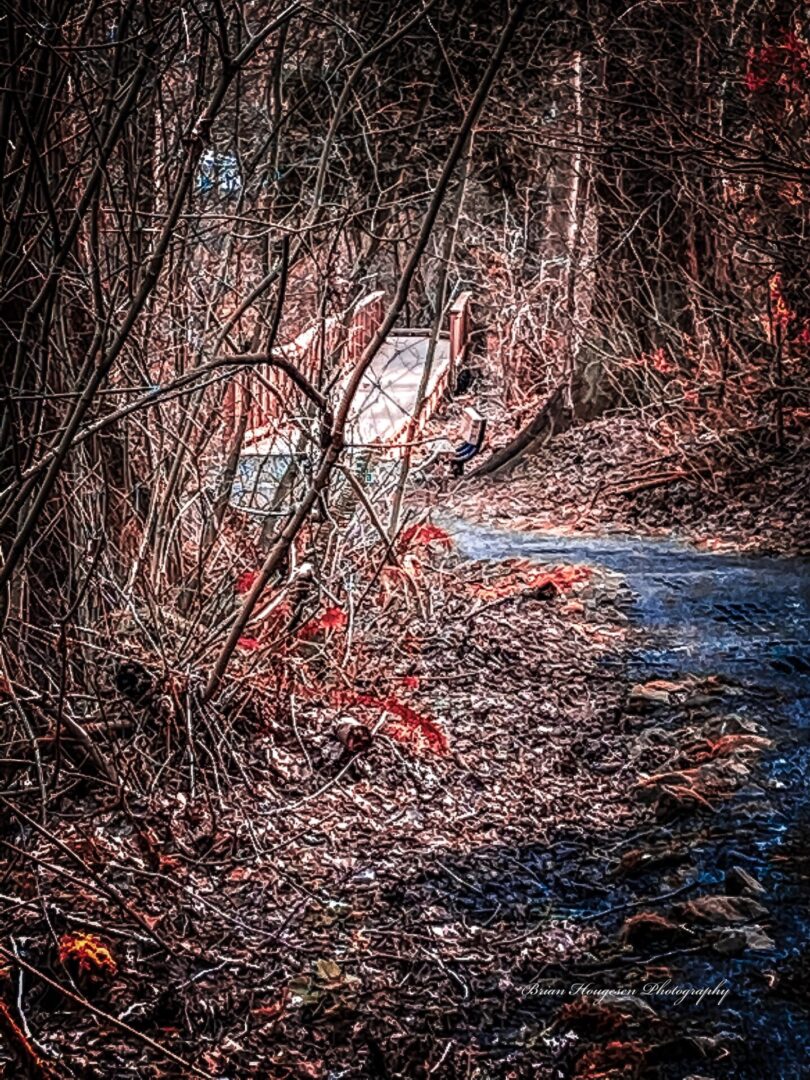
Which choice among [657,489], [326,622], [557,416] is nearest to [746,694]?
[326,622]

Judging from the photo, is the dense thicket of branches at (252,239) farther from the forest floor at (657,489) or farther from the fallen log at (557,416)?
the forest floor at (657,489)

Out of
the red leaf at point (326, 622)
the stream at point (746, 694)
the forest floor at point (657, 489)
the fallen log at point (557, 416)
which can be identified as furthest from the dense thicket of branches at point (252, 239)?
the stream at point (746, 694)

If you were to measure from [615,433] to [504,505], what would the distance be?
1544mm

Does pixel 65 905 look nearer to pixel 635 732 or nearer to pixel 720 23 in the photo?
pixel 635 732

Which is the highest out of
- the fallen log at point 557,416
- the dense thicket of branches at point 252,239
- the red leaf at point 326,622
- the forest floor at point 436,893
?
the dense thicket of branches at point 252,239

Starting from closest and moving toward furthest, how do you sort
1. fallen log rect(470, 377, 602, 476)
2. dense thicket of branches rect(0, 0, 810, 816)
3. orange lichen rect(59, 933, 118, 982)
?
orange lichen rect(59, 933, 118, 982), dense thicket of branches rect(0, 0, 810, 816), fallen log rect(470, 377, 602, 476)

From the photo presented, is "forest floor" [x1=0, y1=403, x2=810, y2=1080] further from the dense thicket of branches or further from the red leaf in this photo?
the dense thicket of branches

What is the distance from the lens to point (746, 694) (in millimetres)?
5949

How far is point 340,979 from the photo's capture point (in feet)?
12.1

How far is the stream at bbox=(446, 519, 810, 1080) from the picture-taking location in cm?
335

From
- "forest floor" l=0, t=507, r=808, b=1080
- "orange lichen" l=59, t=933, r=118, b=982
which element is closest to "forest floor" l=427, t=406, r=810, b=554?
"forest floor" l=0, t=507, r=808, b=1080

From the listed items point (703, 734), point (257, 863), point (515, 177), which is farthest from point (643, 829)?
point (515, 177)

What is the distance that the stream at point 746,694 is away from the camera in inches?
132

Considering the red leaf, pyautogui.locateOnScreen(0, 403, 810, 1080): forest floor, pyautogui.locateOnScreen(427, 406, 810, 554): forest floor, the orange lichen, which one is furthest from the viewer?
pyautogui.locateOnScreen(427, 406, 810, 554): forest floor
